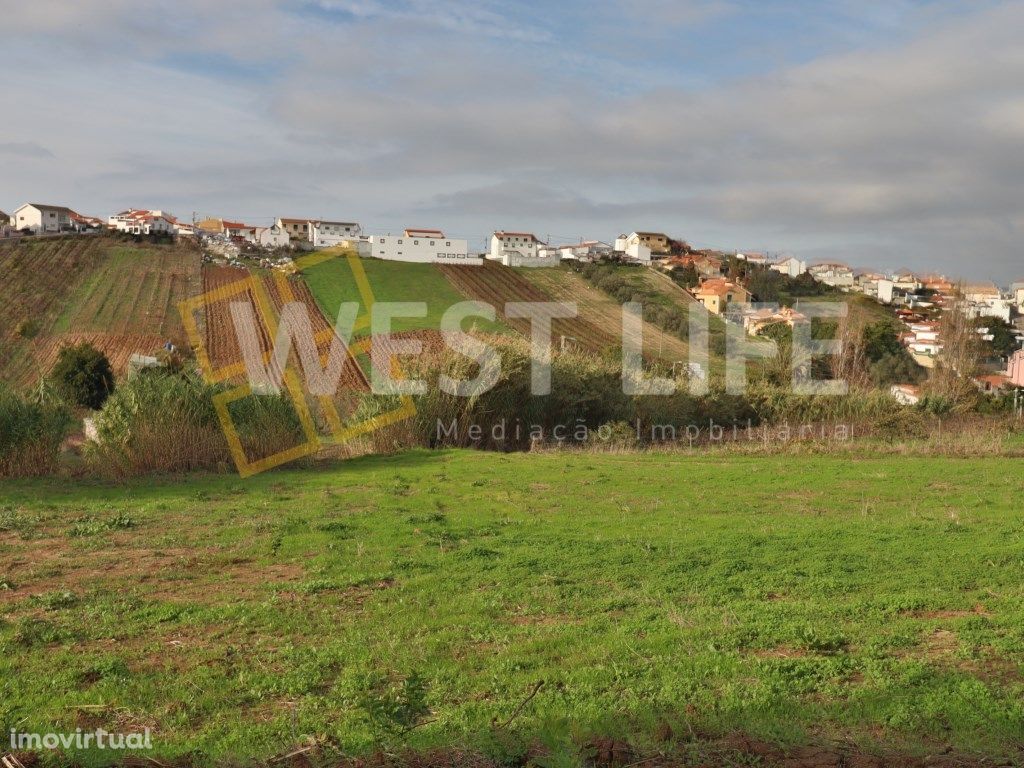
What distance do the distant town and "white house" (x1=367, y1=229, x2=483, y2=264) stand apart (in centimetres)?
11

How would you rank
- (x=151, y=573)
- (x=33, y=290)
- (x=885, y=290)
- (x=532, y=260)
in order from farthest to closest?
1. (x=885, y=290)
2. (x=532, y=260)
3. (x=33, y=290)
4. (x=151, y=573)

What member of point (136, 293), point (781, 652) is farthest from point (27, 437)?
point (136, 293)

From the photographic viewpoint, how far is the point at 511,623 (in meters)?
6.27

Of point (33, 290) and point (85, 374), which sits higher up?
point (33, 290)

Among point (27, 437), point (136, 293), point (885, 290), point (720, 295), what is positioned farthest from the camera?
point (885, 290)

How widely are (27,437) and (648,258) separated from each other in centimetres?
9229

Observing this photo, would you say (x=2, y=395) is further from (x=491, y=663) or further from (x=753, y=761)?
(x=753, y=761)

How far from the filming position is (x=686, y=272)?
84688 millimetres

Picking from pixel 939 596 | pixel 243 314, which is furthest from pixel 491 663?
pixel 243 314

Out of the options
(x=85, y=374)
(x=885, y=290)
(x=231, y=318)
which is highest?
(x=885, y=290)

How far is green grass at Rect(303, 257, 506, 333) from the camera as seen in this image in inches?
2153

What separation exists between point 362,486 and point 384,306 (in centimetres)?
Answer: 4399

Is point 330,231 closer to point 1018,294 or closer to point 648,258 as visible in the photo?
point 648,258

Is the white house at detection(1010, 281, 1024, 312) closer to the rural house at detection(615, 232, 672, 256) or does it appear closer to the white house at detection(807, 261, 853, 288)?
the white house at detection(807, 261, 853, 288)
